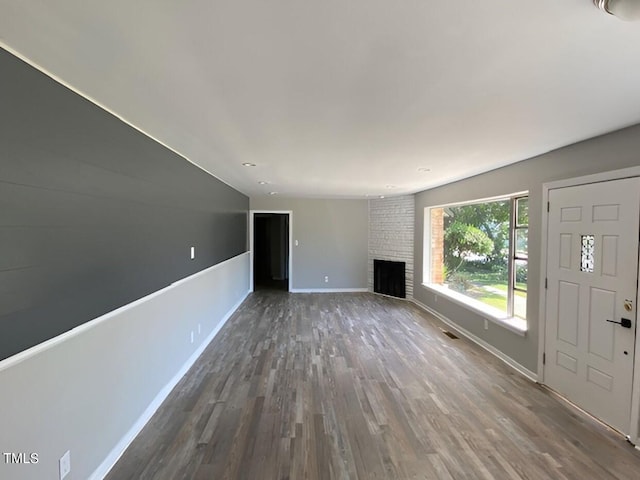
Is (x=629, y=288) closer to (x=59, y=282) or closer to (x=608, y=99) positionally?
(x=608, y=99)

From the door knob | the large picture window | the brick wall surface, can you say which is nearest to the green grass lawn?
the large picture window

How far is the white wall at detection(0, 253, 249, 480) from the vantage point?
1.36 m

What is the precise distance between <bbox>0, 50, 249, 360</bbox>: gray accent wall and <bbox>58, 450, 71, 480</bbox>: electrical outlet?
0.65 meters

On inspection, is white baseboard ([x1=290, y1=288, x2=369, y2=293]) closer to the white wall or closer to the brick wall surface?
A: the brick wall surface

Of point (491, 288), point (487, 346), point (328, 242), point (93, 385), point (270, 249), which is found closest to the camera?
point (93, 385)

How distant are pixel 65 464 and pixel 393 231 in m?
6.53

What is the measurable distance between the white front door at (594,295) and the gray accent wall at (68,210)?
3.80 m

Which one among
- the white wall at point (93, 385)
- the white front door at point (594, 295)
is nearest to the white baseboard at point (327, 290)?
the white wall at point (93, 385)

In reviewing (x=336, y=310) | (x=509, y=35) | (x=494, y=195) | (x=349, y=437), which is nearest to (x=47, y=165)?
(x=509, y=35)

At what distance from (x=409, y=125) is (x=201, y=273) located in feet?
10.1

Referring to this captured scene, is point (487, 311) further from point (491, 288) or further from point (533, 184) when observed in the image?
point (533, 184)

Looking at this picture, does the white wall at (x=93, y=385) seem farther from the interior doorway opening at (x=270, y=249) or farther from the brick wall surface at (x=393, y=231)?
the interior doorway opening at (x=270, y=249)

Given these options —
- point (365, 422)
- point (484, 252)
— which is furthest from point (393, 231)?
point (365, 422)

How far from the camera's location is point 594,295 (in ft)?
8.66
